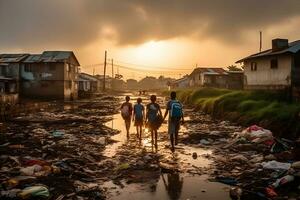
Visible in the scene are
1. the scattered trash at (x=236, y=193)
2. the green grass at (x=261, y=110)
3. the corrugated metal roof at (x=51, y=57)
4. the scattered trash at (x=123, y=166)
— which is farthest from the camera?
the corrugated metal roof at (x=51, y=57)

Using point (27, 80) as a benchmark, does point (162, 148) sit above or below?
below

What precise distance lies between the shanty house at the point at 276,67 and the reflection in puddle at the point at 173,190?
20465 millimetres

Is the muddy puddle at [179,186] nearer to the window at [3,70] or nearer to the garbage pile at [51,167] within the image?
the garbage pile at [51,167]

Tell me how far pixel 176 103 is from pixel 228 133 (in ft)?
21.1

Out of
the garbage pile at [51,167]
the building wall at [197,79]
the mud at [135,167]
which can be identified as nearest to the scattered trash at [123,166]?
the mud at [135,167]

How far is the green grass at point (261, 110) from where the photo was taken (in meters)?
Result: 17.3

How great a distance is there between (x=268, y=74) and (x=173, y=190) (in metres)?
27.8

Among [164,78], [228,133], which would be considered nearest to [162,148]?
[228,133]

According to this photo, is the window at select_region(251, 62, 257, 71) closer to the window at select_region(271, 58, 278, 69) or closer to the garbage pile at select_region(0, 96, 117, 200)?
the window at select_region(271, 58, 278, 69)

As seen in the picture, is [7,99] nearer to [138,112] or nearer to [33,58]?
[138,112]

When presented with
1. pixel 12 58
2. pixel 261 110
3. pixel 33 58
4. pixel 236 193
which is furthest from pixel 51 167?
pixel 12 58

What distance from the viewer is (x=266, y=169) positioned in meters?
10.4

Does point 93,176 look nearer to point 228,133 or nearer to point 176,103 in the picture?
point 176,103

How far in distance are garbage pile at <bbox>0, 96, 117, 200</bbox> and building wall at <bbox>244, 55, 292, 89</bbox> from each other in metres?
20.0
